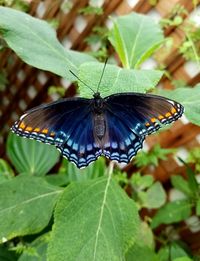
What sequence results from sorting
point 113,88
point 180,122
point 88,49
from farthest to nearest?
point 88,49
point 180,122
point 113,88

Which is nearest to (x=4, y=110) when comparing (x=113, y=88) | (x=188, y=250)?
(x=188, y=250)

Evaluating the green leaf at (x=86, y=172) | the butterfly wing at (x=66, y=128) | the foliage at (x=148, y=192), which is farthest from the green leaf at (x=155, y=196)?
the butterfly wing at (x=66, y=128)

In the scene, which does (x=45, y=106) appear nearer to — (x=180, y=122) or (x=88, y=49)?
(x=180, y=122)

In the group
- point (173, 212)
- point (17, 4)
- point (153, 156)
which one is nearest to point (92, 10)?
point (17, 4)

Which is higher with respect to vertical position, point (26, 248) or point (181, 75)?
point (181, 75)

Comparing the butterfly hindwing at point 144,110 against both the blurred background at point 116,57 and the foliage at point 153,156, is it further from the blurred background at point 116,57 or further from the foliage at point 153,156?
the foliage at point 153,156

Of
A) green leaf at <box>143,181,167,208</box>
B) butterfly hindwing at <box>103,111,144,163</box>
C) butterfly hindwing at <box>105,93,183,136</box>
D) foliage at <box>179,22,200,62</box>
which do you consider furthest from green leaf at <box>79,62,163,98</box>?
green leaf at <box>143,181,167,208</box>

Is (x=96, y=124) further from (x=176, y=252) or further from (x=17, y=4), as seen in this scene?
(x=17, y=4)
